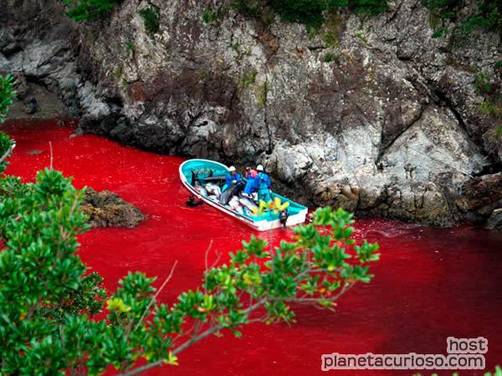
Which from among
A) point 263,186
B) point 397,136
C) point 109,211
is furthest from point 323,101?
point 109,211

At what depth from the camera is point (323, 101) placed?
21469 mm

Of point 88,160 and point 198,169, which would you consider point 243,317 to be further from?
point 88,160

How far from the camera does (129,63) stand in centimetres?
2506

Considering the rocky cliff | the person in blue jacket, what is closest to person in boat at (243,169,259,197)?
the person in blue jacket

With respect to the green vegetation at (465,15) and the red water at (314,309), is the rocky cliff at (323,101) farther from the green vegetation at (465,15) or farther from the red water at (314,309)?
the red water at (314,309)

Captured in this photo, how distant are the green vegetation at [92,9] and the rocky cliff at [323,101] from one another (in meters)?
0.39

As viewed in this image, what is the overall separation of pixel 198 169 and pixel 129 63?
6714mm

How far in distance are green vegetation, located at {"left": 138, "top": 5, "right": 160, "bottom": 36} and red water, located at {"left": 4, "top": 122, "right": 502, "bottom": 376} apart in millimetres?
5863

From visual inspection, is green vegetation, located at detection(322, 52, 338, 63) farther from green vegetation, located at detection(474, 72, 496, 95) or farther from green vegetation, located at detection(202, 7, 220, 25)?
green vegetation, located at detection(474, 72, 496, 95)

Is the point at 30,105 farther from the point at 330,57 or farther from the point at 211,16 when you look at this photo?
the point at 330,57

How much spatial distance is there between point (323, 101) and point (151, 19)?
8342 millimetres

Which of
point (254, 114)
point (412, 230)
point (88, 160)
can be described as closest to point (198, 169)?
point (254, 114)

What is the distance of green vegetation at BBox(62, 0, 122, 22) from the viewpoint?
1008 inches

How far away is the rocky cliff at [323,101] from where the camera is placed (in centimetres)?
1948
